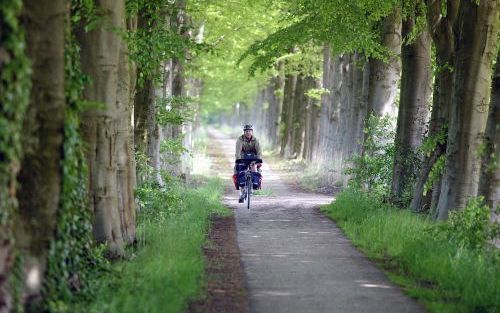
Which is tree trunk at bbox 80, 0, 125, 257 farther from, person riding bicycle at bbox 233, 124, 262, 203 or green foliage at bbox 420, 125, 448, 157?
person riding bicycle at bbox 233, 124, 262, 203

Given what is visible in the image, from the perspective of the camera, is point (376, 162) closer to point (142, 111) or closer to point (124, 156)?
point (142, 111)

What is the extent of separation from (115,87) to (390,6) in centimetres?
821

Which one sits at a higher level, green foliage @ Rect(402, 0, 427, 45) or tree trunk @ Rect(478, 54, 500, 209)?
green foliage @ Rect(402, 0, 427, 45)

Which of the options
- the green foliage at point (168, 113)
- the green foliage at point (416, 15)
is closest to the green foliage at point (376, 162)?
the green foliage at point (416, 15)

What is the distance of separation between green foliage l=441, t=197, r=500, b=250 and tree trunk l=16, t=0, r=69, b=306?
593 cm

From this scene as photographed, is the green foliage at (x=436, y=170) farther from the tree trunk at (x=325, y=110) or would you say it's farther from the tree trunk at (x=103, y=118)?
the tree trunk at (x=325, y=110)

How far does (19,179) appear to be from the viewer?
757cm

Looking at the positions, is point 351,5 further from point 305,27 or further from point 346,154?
point 346,154

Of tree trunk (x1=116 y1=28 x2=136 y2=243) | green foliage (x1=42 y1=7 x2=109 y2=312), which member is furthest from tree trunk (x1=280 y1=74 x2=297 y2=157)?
green foliage (x1=42 y1=7 x2=109 y2=312)

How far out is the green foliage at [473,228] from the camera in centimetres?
1078

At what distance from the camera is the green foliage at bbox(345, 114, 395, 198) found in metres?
19.5

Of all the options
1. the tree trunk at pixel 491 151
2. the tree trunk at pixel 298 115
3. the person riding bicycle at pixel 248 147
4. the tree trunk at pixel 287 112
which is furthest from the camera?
the tree trunk at pixel 287 112

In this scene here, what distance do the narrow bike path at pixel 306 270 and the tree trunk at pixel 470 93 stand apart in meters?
2.29

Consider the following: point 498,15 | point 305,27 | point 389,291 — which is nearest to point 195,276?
point 389,291
